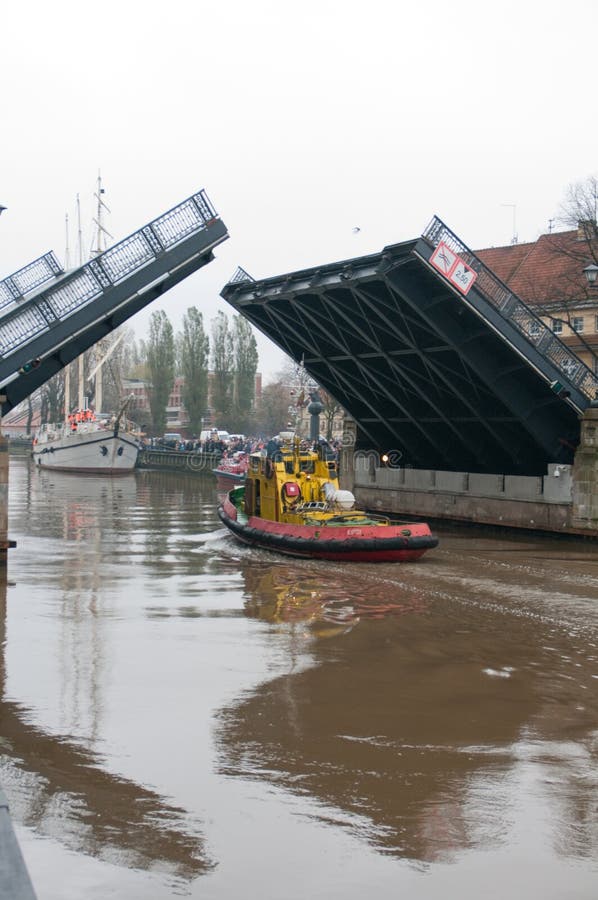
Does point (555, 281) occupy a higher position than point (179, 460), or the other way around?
point (555, 281)

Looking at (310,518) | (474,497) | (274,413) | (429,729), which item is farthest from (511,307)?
(274,413)

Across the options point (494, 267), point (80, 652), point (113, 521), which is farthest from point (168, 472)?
point (80, 652)

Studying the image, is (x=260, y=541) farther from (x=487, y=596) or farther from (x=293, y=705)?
(x=293, y=705)

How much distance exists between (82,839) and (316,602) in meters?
10.5

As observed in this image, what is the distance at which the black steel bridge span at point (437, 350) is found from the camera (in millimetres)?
22453

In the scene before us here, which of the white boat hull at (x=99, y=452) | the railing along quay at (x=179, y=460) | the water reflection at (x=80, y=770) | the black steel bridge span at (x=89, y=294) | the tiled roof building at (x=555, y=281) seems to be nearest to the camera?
the water reflection at (x=80, y=770)

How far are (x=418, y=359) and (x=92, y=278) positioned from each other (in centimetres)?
853

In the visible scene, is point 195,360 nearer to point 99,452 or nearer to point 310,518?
point 99,452

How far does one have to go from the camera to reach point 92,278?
21734 mm

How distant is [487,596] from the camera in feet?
59.4

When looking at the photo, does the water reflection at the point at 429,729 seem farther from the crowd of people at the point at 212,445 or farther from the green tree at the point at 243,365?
the green tree at the point at 243,365

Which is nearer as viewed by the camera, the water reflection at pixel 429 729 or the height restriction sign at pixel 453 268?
the water reflection at pixel 429 729

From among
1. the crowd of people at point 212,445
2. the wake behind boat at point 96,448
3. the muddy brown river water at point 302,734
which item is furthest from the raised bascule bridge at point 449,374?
the wake behind boat at point 96,448

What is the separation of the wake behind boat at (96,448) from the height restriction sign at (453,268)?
135 ft
